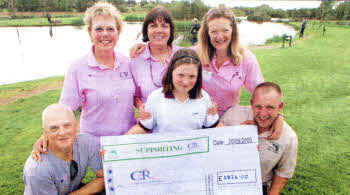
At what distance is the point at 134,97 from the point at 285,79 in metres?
7.66

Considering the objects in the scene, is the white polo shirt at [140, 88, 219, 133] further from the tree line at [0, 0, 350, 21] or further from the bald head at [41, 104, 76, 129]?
the tree line at [0, 0, 350, 21]

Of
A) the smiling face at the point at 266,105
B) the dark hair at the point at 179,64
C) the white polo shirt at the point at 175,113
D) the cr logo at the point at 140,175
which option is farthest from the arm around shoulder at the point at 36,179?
the smiling face at the point at 266,105

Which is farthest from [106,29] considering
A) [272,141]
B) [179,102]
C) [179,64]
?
[272,141]

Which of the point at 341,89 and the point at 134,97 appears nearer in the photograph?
the point at 134,97

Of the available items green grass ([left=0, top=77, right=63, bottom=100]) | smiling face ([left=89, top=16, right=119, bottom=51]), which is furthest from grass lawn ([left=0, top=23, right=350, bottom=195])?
smiling face ([left=89, top=16, right=119, bottom=51])

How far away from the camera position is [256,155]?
1896mm

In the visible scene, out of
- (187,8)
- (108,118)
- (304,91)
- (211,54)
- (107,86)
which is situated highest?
(187,8)

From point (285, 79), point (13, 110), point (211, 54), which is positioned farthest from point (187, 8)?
point (211, 54)

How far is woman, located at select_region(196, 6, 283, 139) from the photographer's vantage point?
7.74 feet

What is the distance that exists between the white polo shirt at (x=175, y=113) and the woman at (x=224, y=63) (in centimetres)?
54

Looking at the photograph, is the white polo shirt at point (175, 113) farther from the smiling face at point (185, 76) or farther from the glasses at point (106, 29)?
the glasses at point (106, 29)

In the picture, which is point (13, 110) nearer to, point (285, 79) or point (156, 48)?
point (156, 48)

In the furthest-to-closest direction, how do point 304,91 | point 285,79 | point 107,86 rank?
point 285,79 → point 304,91 → point 107,86

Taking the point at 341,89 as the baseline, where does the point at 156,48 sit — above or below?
above
